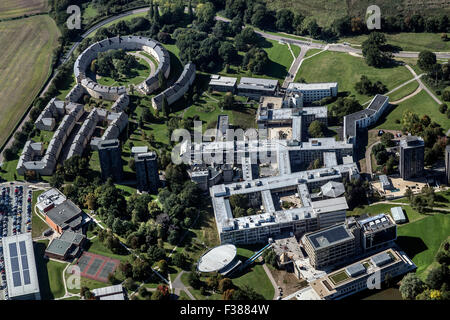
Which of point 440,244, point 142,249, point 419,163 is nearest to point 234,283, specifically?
point 142,249

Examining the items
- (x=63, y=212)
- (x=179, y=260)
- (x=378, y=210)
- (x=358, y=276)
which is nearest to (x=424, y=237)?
(x=378, y=210)

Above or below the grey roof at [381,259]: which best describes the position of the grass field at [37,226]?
below

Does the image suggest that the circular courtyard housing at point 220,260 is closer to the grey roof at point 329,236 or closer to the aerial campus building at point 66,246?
the grey roof at point 329,236

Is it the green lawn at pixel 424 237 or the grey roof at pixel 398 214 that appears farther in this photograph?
the grey roof at pixel 398 214

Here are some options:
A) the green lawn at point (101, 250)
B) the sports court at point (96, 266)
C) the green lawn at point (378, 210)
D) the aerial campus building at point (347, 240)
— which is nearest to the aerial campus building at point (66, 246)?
the green lawn at point (101, 250)

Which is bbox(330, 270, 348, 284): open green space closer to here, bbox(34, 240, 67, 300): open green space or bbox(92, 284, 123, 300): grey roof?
bbox(92, 284, 123, 300): grey roof

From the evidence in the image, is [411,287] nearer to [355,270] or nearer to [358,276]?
[358,276]

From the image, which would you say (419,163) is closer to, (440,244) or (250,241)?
(440,244)
